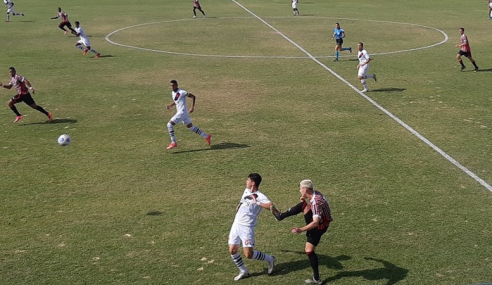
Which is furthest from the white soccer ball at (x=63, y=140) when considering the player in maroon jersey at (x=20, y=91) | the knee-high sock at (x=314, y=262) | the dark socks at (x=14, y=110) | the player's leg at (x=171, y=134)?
the knee-high sock at (x=314, y=262)

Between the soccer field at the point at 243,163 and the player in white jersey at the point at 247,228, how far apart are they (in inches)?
16.1

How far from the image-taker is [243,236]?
38.7 ft

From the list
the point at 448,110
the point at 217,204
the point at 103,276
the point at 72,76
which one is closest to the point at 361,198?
the point at 217,204

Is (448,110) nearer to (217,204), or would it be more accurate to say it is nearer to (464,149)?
(464,149)

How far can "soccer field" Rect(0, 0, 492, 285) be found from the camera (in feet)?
41.4

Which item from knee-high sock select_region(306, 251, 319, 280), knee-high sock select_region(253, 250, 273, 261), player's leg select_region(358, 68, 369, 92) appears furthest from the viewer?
player's leg select_region(358, 68, 369, 92)

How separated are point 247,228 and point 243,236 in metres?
0.18

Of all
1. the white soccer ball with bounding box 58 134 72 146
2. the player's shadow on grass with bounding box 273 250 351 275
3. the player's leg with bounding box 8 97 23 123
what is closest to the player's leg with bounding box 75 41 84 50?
the player's leg with bounding box 8 97 23 123

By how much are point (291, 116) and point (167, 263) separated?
11.9 meters

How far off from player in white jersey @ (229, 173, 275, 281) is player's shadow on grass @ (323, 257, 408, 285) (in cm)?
145

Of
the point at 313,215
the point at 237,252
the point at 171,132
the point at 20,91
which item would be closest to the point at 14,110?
the point at 20,91

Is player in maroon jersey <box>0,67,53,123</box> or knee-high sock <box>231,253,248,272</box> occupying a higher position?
player in maroon jersey <box>0,67,53,123</box>

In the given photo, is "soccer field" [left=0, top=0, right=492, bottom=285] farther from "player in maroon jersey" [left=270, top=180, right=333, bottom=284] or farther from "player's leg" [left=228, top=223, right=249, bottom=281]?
"player in maroon jersey" [left=270, top=180, right=333, bottom=284]

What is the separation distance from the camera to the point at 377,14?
2178 inches
